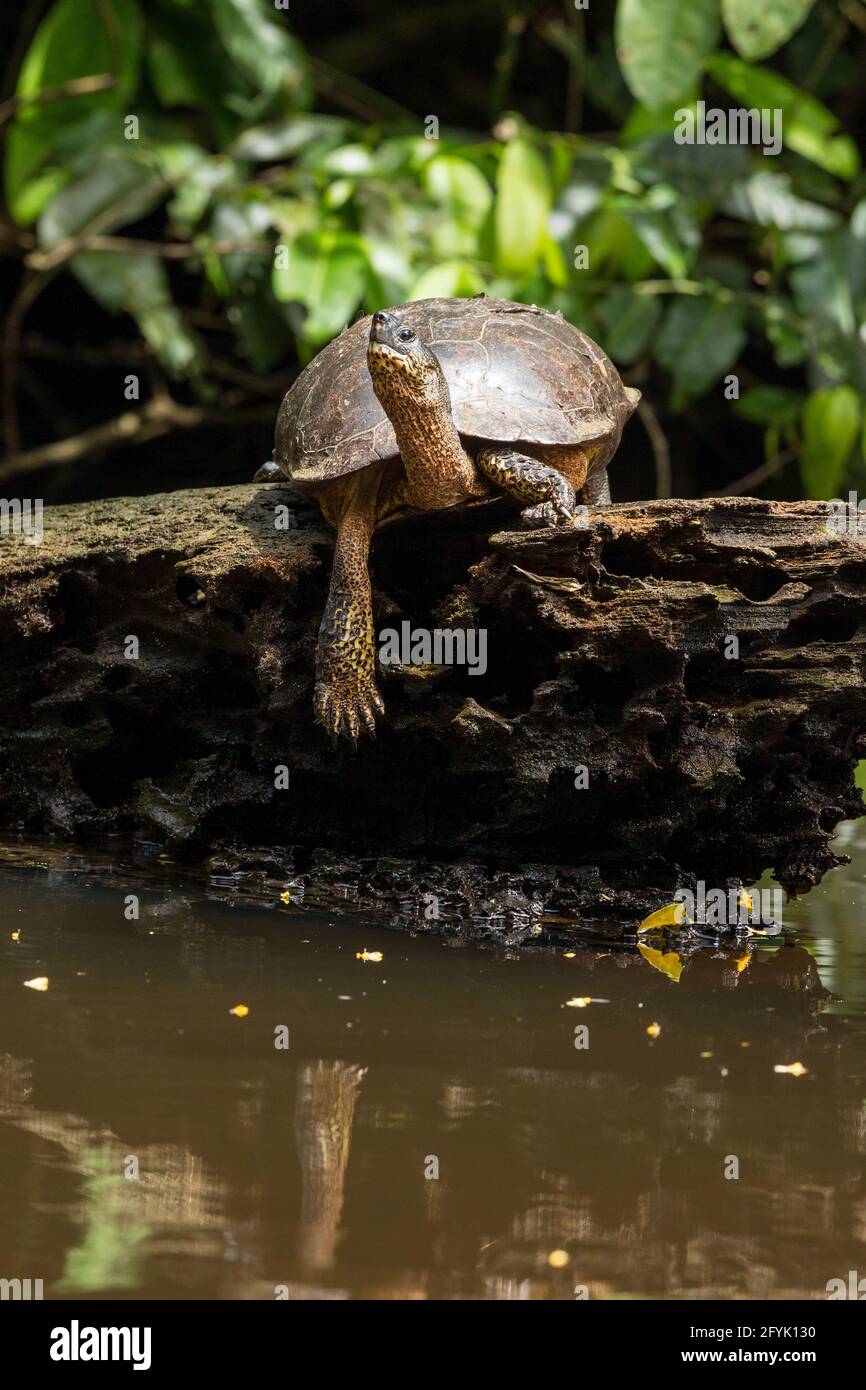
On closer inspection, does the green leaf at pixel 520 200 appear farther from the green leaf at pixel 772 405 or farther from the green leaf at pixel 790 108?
the green leaf at pixel 772 405

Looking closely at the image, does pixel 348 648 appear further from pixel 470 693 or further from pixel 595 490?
pixel 595 490

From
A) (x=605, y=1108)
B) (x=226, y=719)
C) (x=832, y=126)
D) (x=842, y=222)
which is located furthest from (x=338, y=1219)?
(x=842, y=222)

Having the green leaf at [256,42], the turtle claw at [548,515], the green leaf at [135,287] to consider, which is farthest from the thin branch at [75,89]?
the turtle claw at [548,515]

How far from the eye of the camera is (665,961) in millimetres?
3098

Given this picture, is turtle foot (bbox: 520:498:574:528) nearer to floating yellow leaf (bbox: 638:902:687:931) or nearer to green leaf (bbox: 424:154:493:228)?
floating yellow leaf (bbox: 638:902:687:931)

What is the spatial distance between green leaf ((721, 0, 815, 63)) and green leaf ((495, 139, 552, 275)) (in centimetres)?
92

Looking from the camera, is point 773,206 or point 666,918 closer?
point 666,918

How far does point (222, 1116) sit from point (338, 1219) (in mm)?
350

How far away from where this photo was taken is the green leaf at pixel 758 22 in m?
4.60

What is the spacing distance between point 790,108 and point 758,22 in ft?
5.32

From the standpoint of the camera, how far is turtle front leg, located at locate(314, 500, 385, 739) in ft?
11.1

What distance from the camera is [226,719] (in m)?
3.86

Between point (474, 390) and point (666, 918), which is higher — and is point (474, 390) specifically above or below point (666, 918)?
above

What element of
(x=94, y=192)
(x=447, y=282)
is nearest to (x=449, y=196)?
(x=447, y=282)
